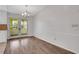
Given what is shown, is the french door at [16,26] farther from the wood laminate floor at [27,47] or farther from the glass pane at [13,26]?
the wood laminate floor at [27,47]

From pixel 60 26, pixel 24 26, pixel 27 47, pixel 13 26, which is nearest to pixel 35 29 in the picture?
pixel 24 26

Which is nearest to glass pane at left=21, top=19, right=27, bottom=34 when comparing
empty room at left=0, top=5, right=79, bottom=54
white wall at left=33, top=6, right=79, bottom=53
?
empty room at left=0, top=5, right=79, bottom=54

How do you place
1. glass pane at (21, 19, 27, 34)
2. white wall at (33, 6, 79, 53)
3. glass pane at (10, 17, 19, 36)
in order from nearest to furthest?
glass pane at (10, 17, 19, 36), glass pane at (21, 19, 27, 34), white wall at (33, 6, 79, 53)

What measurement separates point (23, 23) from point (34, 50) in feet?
2.43

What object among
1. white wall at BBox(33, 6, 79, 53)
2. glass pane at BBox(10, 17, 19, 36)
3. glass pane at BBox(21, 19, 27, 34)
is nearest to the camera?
glass pane at BBox(10, 17, 19, 36)

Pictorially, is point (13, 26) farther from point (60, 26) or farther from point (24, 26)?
point (60, 26)

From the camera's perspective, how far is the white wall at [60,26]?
8.37 feet

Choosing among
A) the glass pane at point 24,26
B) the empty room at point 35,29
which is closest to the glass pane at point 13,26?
the empty room at point 35,29

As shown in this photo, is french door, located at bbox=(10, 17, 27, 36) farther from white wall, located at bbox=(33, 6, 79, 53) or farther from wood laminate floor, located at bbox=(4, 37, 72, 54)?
white wall, located at bbox=(33, 6, 79, 53)

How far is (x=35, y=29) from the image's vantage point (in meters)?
2.61

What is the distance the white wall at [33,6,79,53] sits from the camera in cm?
255

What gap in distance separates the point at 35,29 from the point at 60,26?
0.86m

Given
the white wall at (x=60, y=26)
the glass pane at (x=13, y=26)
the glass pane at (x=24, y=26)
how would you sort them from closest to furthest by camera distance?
the glass pane at (x=13, y=26)
the glass pane at (x=24, y=26)
the white wall at (x=60, y=26)
